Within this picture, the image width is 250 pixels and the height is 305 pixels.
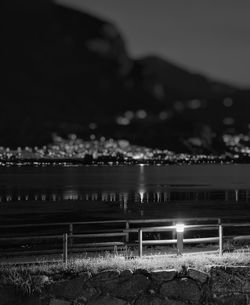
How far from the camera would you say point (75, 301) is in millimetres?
15609

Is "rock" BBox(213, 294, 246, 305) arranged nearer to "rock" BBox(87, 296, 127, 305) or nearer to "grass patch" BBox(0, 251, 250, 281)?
"grass patch" BBox(0, 251, 250, 281)

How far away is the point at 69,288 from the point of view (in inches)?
621

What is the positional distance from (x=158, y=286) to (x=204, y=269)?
167 centimetres

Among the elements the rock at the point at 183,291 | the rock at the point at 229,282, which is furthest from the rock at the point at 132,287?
the rock at the point at 229,282

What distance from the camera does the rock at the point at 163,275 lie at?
15.9 metres

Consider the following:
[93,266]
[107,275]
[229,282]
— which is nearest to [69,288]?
[107,275]

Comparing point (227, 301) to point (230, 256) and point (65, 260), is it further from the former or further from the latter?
point (65, 260)

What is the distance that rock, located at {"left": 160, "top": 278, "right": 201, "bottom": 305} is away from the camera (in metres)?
15.6

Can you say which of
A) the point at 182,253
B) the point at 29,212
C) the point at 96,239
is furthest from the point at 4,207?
the point at 182,253

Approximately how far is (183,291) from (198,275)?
1.92 ft

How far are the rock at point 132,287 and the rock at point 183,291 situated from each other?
462mm

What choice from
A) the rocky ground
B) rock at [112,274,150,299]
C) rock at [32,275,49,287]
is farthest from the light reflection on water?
rock at [112,274,150,299]

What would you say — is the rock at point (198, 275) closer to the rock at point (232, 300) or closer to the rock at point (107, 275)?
the rock at point (232, 300)

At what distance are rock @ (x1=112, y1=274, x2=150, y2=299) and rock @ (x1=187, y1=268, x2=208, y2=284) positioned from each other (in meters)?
1.10
